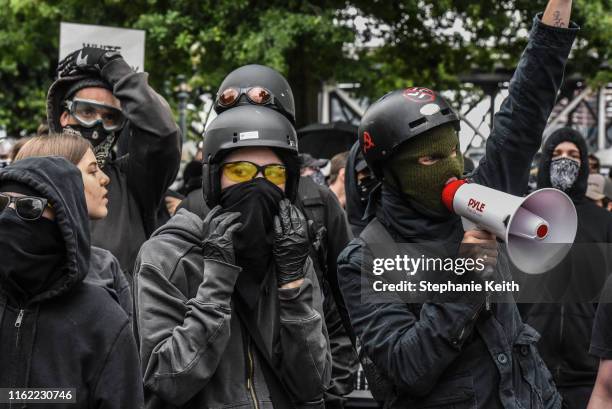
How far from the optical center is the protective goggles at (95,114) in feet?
17.2

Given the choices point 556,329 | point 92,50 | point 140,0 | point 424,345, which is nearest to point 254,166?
point 424,345

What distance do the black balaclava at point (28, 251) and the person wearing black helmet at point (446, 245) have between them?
105cm

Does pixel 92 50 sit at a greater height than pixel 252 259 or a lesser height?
greater

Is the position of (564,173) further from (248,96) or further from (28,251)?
(28,251)

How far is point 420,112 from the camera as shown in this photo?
376cm

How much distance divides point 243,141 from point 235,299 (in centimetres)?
57

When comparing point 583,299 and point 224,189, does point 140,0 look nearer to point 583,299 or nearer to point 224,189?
point 583,299

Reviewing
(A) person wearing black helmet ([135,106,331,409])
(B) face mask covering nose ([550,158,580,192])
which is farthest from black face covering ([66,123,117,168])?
(B) face mask covering nose ([550,158,580,192])

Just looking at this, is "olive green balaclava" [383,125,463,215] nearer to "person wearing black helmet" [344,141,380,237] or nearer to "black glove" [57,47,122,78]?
"person wearing black helmet" [344,141,380,237]

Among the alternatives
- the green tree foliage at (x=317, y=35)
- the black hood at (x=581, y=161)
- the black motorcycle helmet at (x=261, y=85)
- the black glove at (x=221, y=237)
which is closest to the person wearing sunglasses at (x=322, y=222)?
the black motorcycle helmet at (x=261, y=85)

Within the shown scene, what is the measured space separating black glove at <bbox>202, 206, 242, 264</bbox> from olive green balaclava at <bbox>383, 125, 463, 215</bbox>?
0.61 m

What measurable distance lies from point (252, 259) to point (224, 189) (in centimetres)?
28

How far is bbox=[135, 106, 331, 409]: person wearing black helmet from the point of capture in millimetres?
3482

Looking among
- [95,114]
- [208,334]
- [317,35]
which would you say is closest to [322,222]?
[95,114]
